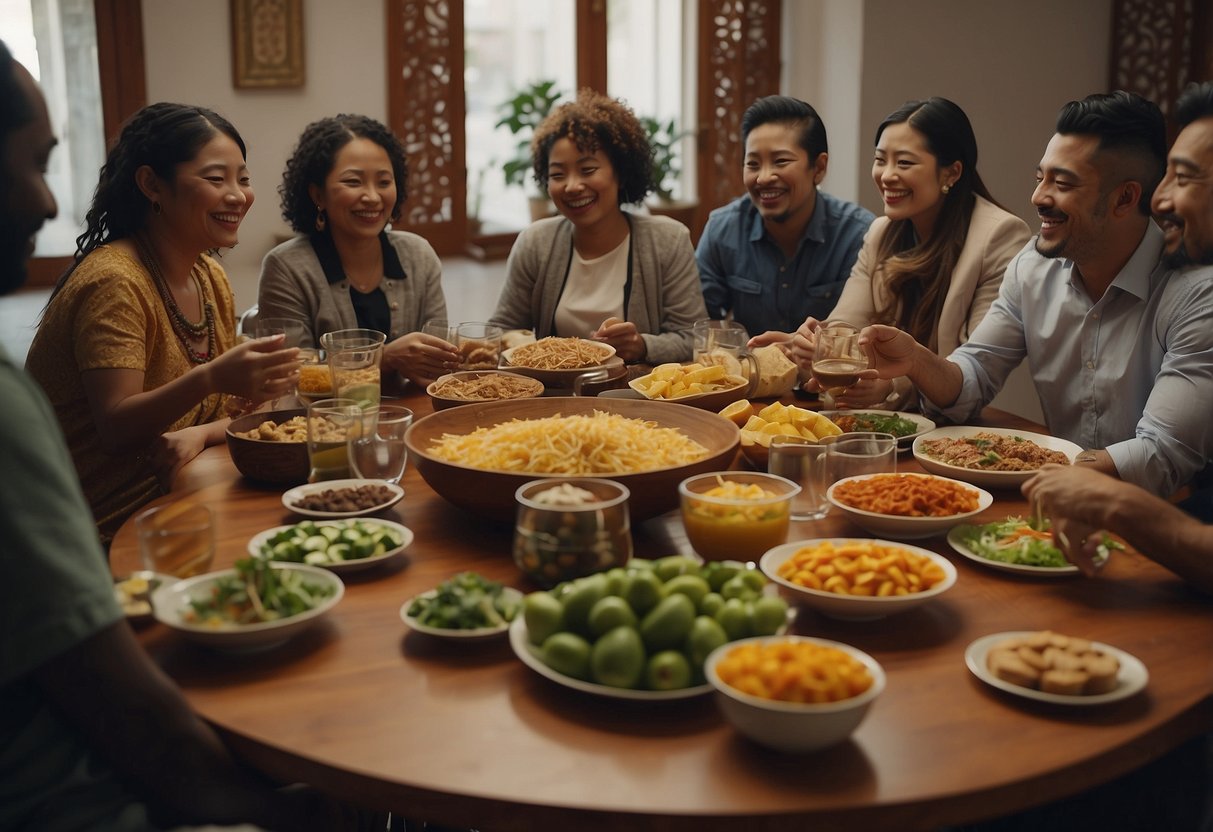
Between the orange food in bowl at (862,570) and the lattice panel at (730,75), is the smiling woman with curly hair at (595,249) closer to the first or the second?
the orange food in bowl at (862,570)

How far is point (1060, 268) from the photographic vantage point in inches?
105

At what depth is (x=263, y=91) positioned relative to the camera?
5.55m

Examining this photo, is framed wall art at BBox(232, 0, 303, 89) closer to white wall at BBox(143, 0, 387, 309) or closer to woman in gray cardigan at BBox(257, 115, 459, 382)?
white wall at BBox(143, 0, 387, 309)

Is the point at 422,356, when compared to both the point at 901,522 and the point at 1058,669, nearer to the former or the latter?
the point at 901,522

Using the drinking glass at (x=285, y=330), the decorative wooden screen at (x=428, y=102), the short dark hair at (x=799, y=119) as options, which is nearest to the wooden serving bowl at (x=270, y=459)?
the drinking glass at (x=285, y=330)

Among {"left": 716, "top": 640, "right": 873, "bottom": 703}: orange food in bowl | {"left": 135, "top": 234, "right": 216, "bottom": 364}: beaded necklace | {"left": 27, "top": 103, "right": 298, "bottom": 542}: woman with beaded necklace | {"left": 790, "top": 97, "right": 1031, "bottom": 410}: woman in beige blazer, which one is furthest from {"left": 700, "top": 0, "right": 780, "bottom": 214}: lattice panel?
{"left": 716, "top": 640, "right": 873, "bottom": 703}: orange food in bowl

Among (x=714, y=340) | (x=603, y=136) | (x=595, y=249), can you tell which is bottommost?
(x=714, y=340)

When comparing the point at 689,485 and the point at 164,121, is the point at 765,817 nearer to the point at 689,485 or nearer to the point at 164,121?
the point at 689,485

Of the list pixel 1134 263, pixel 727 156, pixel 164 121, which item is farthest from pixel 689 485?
pixel 727 156

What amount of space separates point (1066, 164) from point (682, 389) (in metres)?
0.99

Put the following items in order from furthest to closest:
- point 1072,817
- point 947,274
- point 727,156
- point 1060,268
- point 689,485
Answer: point 727,156, point 947,274, point 1060,268, point 1072,817, point 689,485

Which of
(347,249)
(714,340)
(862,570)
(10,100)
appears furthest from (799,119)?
(10,100)

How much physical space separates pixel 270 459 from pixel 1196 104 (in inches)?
76.2

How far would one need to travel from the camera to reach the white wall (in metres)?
5.31
